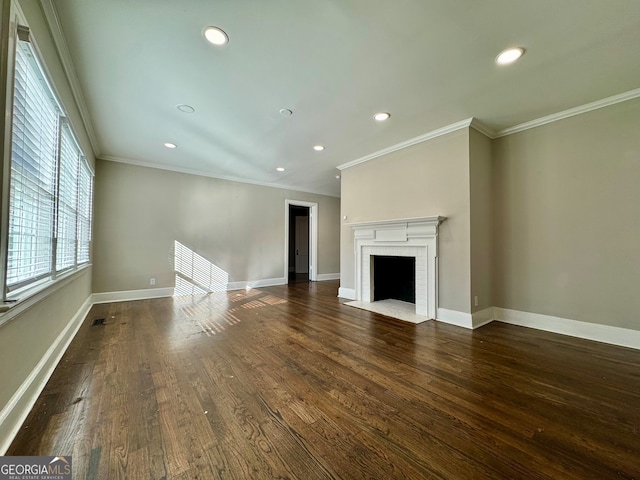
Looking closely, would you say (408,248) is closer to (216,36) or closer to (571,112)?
(571,112)

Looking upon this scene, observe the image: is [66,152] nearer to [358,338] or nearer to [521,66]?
[358,338]

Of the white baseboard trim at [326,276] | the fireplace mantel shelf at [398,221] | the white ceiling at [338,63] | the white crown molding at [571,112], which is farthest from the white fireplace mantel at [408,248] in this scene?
the white baseboard trim at [326,276]

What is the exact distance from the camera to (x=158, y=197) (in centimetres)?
496

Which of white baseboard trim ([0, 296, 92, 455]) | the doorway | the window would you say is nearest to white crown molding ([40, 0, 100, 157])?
the window

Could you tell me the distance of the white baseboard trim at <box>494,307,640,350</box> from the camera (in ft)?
8.49

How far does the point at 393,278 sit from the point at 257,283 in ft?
11.1

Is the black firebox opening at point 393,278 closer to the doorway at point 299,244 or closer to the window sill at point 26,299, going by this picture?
the window sill at point 26,299

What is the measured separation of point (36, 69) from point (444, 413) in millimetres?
3576

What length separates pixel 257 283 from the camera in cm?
618

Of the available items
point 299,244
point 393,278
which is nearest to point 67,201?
point 393,278

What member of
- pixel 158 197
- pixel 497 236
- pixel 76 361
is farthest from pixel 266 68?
pixel 158 197

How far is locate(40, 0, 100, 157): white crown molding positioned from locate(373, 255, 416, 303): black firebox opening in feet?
14.6

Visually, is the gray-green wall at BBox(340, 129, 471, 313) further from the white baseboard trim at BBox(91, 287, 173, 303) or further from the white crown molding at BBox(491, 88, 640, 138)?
→ the white baseboard trim at BBox(91, 287, 173, 303)

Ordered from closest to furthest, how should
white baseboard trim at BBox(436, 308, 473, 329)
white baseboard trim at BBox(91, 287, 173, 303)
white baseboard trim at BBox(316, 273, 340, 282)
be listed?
1. white baseboard trim at BBox(436, 308, 473, 329)
2. white baseboard trim at BBox(91, 287, 173, 303)
3. white baseboard trim at BBox(316, 273, 340, 282)
